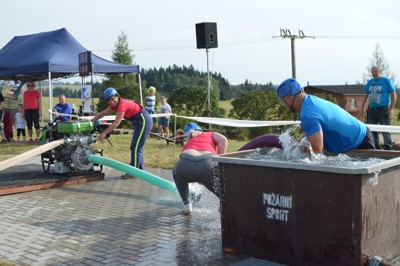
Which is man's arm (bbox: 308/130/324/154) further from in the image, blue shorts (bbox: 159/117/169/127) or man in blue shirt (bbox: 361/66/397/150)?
blue shorts (bbox: 159/117/169/127)

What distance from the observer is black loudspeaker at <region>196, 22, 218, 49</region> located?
13695 mm

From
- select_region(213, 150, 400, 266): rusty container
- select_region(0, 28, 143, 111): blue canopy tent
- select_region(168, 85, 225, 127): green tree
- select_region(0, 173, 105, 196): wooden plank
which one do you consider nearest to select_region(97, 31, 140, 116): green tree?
select_region(168, 85, 225, 127): green tree

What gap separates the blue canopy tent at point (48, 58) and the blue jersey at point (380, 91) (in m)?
8.54

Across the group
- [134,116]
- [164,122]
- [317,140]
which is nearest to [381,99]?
[134,116]

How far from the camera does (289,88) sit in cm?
467

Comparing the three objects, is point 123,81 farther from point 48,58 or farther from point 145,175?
point 145,175

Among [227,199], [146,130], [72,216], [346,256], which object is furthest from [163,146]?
[346,256]

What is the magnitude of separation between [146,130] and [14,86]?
1466 cm

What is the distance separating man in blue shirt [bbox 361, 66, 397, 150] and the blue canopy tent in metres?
8.54

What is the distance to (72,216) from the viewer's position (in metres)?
6.54

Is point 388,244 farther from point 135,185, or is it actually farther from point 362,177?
point 135,185

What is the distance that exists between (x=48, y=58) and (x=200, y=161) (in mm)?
10700

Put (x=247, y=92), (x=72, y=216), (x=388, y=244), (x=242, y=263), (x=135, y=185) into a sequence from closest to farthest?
1. (x=388, y=244)
2. (x=242, y=263)
3. (x=72, y=216)
4. (x=135, y=185)
5. (x=247, y=92)

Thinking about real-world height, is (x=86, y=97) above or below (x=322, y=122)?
above
